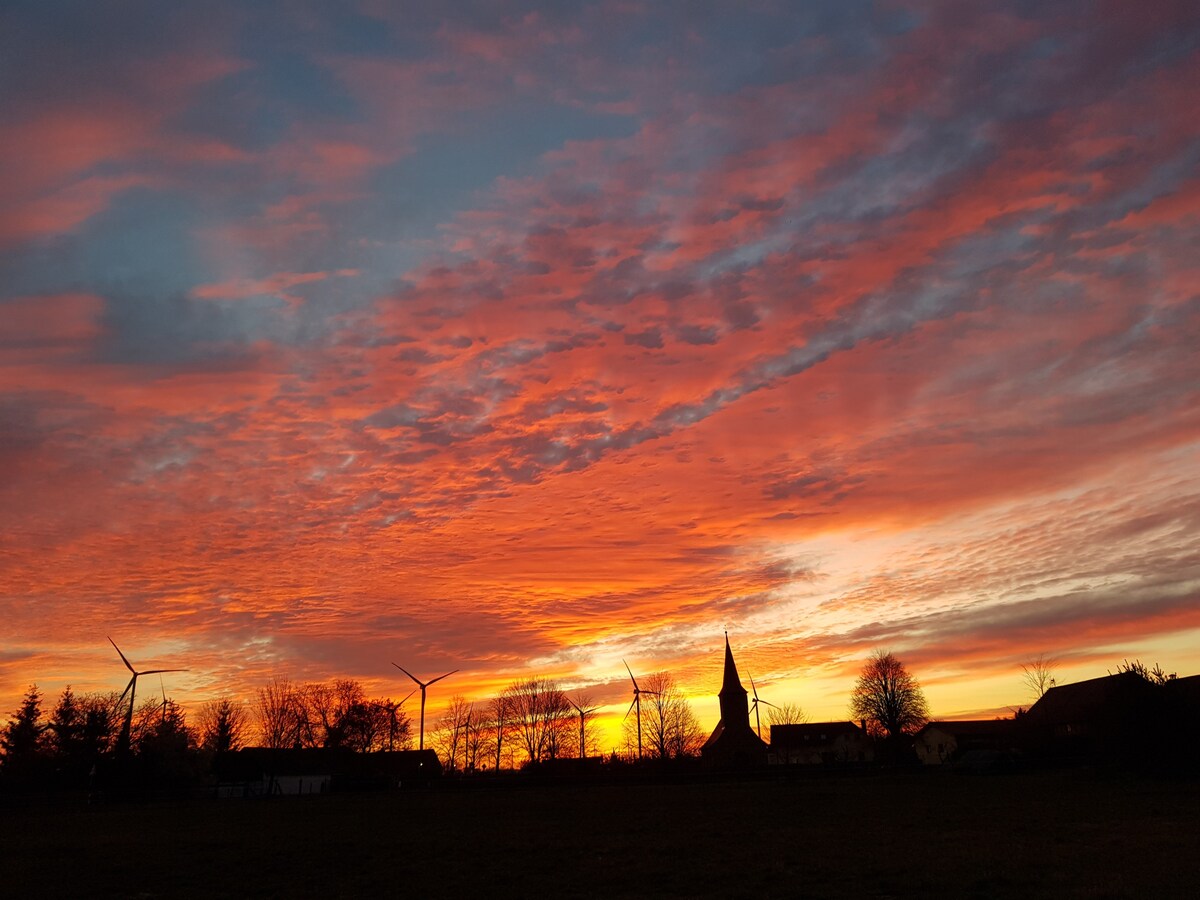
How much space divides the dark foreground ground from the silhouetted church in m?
110

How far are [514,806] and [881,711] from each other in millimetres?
105598

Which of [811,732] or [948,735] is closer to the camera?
[948,735]

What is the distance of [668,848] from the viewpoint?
28.2 m

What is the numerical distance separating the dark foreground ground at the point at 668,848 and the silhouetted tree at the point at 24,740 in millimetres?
61335

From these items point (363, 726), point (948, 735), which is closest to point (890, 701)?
point (948, 735)

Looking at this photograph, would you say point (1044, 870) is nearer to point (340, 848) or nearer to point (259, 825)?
point (340, 848)

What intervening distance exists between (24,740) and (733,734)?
369 ft

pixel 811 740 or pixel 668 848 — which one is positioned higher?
→ pixel 811 740

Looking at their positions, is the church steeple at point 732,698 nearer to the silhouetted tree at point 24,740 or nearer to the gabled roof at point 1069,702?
the gabled roof at point 1069,702

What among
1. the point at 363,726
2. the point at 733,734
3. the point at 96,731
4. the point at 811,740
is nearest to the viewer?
the point at 96,731

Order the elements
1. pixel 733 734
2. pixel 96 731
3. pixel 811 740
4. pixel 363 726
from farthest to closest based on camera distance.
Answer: pixel 811 740
pixel 733 734
pixel 363 726
pixel 96 731

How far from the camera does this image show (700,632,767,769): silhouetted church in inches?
6147

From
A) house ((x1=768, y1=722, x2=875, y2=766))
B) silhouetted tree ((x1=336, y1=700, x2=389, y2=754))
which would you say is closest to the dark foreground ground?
silhouetted tree ((x1=336, y1=700, x2=389, y2=754))

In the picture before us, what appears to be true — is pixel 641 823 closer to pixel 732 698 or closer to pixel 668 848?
pixel 668 848
